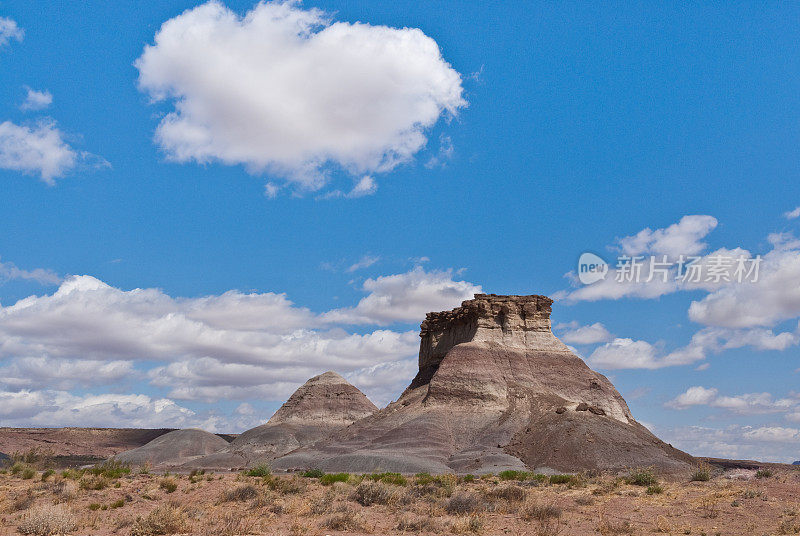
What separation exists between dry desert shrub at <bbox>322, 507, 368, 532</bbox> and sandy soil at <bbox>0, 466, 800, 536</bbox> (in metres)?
0.04

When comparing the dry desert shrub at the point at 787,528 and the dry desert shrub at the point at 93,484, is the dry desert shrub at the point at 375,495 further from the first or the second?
the dry desert shrub at the point at 787,528

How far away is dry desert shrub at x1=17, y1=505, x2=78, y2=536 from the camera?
51.8 feet

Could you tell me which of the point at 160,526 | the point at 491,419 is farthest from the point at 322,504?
the point at 491,419

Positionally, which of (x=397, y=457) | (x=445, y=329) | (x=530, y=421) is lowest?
(x=397, y=457)

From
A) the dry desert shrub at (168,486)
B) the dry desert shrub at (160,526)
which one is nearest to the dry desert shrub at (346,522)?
the dry desert shrub at (160,526)

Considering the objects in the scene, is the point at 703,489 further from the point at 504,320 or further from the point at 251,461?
the point at 251,461

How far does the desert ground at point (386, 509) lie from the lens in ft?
56.1

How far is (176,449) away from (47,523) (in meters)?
77.6

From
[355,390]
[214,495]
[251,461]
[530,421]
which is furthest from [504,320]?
[214,495]

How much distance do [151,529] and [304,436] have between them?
270 feet

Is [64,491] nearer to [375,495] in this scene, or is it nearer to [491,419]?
[375,495]

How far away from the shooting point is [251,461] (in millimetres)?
76000

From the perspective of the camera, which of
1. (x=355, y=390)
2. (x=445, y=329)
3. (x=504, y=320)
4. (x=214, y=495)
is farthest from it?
(x=355, y=390)

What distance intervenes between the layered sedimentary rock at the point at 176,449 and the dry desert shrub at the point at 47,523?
67159 millimetres
